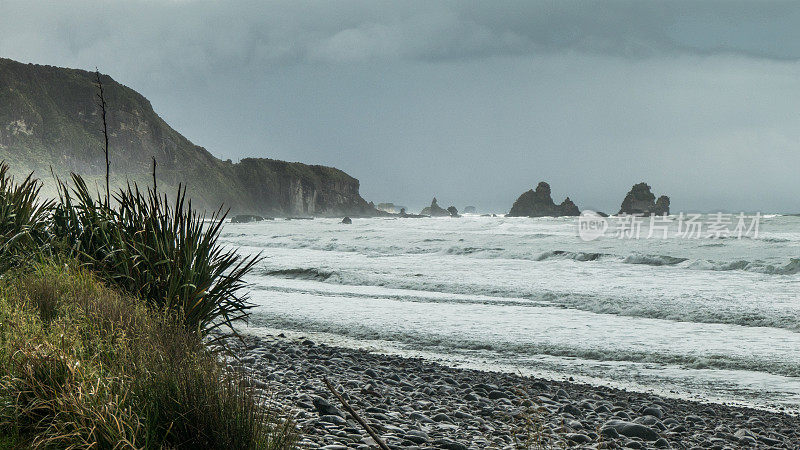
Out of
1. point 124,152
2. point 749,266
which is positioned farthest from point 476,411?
point 124,152

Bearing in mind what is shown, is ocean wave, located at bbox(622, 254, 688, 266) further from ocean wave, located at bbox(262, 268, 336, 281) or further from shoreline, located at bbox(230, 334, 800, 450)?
shoreline, located at bbox(230, 334, 800, 450)

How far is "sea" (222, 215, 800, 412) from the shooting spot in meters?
9.19

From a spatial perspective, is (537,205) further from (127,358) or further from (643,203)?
(127,358)

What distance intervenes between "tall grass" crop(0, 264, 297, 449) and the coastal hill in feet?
314

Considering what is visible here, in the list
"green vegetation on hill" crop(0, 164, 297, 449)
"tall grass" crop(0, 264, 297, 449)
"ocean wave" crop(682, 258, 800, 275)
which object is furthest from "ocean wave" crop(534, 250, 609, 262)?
"tall grass" crop(0, 264, 297, 449)

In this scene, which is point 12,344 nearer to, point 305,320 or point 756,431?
point 756,431

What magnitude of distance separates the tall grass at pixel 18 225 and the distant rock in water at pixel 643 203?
94998 mm

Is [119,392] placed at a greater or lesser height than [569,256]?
greater

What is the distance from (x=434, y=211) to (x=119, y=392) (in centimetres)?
16836

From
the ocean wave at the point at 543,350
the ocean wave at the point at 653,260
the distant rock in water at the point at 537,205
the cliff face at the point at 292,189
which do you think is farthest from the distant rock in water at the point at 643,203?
the cliff face at the point at 292,189

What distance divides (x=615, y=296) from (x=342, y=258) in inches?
633

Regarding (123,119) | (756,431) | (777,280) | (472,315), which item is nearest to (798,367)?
(756,431)

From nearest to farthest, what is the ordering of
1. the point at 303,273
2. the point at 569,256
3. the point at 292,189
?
the point at 303,273
the point at 569,256
the point at 292,189

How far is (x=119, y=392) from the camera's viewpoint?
12.7 ft
